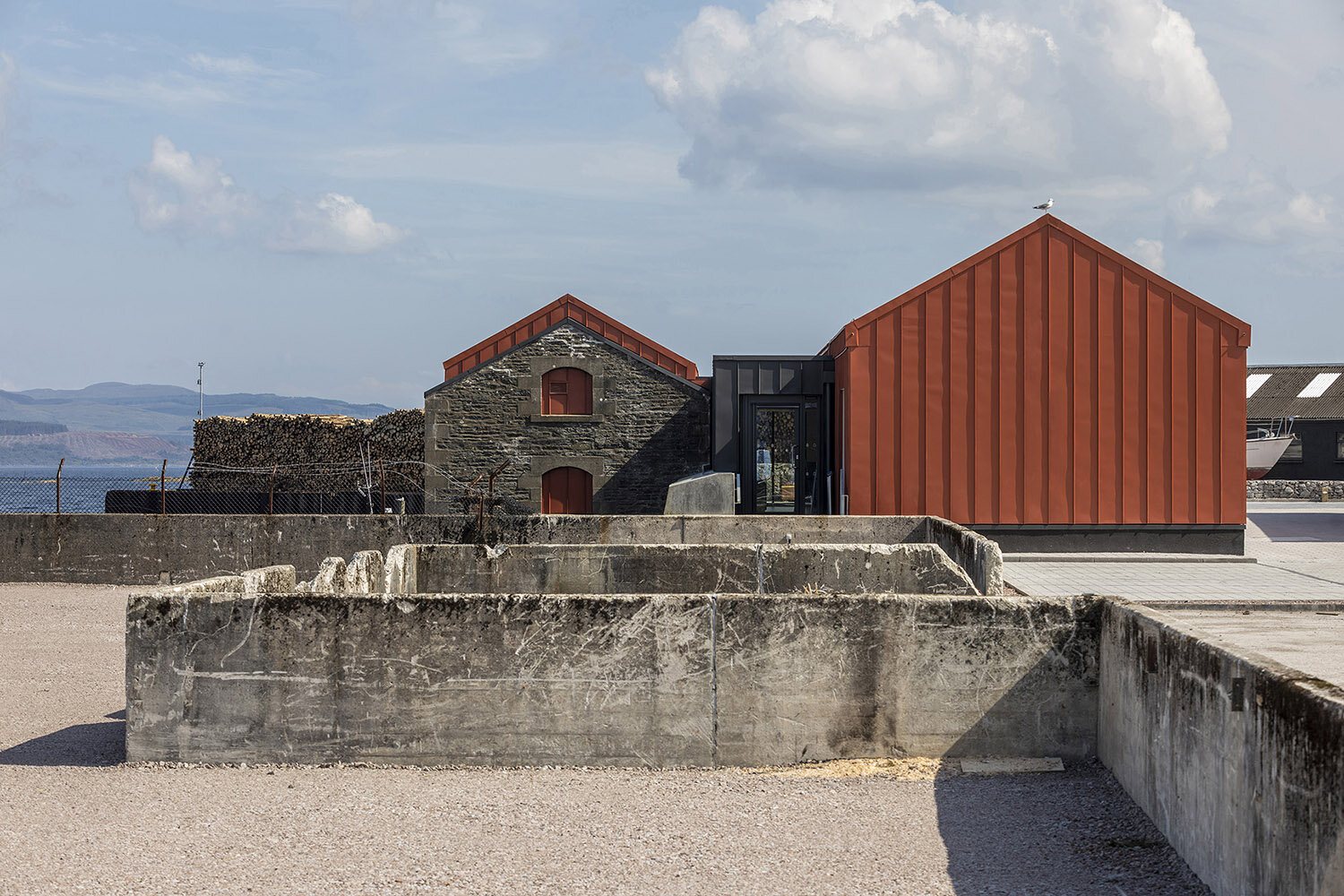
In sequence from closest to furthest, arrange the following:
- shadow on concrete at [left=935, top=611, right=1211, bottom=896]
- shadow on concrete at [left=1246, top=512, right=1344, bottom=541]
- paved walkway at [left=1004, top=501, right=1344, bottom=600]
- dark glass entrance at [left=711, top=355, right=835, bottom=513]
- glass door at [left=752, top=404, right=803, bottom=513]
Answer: shadow on concrete at [left=935, top=611, right=1211, bottom=896] → paved walkway at [left=1004, top=501, right=1344, bottom=600] → dark glass entrance at [left=711, top=355, right=835, bottom=513] → glass door at [left=752, top=404, right=803, bottom=513] → shadow on concrete at [left=1246, top=512, right=1344, bottom=541]

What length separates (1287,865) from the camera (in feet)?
11.9

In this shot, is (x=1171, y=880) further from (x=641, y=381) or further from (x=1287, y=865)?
(x=641, y=381)

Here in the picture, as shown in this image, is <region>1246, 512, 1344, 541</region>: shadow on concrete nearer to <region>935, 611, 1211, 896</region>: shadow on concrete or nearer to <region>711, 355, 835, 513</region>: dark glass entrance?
<region>711, 355, 835, 513</region>: dark glass entrance

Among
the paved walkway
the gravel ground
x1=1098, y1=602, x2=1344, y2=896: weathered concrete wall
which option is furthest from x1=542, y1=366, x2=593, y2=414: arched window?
x1=1098, y1=602, x2=1344, y2=896: weathered concrete wall

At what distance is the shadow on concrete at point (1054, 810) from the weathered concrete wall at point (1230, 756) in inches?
5.8

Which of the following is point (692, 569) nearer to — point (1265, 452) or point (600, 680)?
point (600, 680)

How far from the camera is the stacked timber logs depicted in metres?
→ 29.6

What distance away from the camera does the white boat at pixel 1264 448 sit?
36.6 metres

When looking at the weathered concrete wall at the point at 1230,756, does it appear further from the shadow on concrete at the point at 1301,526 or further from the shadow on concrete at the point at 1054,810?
the shadow on concrete at the point at 1301,526

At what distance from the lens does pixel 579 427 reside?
21.9 m

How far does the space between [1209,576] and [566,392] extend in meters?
12.0

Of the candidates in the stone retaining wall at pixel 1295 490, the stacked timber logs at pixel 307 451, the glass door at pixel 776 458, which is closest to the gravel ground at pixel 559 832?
the glass door at pixel 776 458

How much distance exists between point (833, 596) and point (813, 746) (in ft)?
2.75

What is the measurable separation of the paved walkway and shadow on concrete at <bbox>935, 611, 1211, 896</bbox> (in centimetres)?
591
